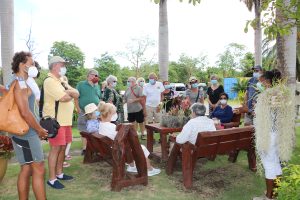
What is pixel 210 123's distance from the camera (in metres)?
5.16

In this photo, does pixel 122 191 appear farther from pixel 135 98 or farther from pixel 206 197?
pixel 135 98

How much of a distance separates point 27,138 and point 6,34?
433 centimetres

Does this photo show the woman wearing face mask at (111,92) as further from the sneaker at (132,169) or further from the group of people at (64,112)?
the sneaker at (132,169)

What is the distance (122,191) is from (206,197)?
125cm

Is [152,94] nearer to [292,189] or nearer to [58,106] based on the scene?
[58,106]

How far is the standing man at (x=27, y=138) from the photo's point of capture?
3.57 metres

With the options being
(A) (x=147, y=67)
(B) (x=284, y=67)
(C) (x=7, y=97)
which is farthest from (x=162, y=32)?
(A) (x=147, y=67)

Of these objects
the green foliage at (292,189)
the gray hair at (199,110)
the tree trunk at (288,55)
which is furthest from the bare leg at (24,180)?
the tree trunk at (288,55)

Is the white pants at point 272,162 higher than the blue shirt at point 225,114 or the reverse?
the reverse

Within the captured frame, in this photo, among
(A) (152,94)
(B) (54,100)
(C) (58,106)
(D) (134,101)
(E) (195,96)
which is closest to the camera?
(B) (54,100)

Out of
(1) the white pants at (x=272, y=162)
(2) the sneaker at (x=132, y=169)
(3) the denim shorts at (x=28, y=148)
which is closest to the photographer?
(3) the denim shorts at (x=28, y=148)

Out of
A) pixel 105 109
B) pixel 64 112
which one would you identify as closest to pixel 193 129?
pixel 105 109

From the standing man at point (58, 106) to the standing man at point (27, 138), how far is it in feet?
2.80

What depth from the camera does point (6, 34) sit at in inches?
282
